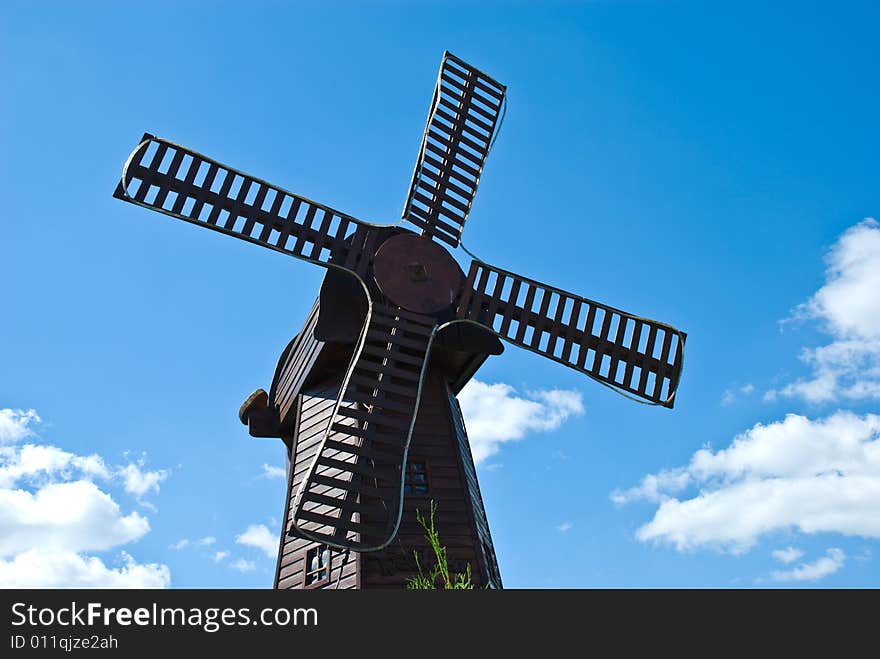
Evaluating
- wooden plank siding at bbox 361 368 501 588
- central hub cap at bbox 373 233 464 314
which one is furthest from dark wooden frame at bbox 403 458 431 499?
central hub cap at bbox 373 233 464 314

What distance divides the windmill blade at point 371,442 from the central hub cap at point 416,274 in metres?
0.17

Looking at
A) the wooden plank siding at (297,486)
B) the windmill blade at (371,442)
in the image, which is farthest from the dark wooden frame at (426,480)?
the wooden plank siding at (297,486)

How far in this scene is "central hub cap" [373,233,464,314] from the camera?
8773 millimetres

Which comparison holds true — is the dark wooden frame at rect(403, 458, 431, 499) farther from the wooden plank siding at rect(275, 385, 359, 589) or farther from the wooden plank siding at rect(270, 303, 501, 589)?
the wooden plank siding at rect(275, 385, 359, 589)

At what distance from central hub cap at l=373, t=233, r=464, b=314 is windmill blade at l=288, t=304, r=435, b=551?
6.7 inches

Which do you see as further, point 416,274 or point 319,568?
point 416,274

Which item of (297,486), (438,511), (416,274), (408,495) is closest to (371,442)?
(408,495)

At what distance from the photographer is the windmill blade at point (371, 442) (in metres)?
7.41

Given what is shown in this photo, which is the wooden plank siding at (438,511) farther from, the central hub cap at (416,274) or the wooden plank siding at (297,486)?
the central hub cap at (416,274)

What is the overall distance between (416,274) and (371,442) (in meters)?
1.91

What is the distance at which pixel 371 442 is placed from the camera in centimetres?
795

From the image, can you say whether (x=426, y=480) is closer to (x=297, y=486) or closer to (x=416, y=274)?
(x=297, y=486)
